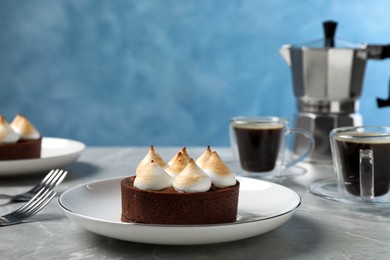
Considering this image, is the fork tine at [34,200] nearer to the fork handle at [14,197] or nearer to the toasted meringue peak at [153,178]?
the fork handle at [14,197]

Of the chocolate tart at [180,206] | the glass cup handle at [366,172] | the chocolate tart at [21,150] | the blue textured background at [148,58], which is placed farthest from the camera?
the blue textured background at [148,58]

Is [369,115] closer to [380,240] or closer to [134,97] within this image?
[134,97]

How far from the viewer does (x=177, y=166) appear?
112 centimetres

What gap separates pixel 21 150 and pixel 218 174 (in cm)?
70

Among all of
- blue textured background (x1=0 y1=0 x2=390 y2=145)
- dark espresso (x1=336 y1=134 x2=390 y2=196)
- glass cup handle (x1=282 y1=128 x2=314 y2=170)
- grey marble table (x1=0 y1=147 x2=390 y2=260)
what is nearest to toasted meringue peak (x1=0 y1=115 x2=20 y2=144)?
grey marble table (x1=0 y1=147 x2=390 y2=260)

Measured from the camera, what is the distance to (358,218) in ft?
3.90

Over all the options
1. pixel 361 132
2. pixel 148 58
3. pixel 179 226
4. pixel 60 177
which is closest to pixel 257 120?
pixel 361 132

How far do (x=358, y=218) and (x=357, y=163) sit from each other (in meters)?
0.18

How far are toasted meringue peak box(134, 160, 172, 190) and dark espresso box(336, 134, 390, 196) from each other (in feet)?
1.44

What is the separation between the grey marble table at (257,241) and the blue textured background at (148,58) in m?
3.35

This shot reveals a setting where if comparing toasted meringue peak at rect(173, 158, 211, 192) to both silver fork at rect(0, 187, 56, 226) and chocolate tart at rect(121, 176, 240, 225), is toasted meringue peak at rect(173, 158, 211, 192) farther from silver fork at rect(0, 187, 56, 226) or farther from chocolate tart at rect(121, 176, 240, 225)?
silver fork at rect(0, 187, 56, 226)

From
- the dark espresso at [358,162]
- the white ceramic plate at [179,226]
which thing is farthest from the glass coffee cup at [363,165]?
the white ceramic plate at [179,226]

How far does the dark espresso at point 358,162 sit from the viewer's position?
1319mm

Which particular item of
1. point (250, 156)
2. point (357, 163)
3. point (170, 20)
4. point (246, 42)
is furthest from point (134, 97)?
point (357, 163)
